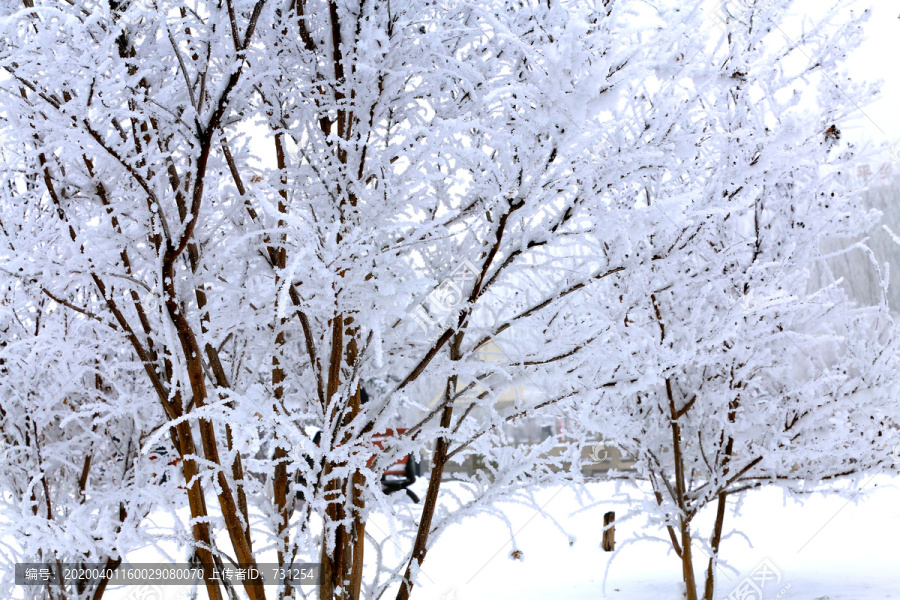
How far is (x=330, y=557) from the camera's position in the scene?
6.72ft

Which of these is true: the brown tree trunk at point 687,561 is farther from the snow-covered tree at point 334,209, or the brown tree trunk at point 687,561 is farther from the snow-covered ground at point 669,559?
the snow-covered tree at point 334,209

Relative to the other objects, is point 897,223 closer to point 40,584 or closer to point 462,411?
point 462,411

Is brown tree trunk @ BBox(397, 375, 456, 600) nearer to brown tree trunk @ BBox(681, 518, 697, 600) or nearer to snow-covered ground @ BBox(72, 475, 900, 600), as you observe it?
snow-covered ground @ BBox(72, 475, 900, 600)

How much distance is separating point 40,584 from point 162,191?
228 cm

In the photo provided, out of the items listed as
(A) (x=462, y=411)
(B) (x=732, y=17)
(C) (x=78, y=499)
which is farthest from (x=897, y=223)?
(C) (x=78, y=499)

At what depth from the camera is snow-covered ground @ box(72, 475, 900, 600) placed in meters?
5.57

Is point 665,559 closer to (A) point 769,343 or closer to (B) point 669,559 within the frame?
(B) point 669,559

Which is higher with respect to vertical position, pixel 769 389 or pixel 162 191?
pixel 162 191

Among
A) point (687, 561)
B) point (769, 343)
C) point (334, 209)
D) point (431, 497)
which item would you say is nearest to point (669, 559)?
point (687, 561)

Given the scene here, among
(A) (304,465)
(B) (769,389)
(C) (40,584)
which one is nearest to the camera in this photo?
(A) (304,465)

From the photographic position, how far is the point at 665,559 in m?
7.42

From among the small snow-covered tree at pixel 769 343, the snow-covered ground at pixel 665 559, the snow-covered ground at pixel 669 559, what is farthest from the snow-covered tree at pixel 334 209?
the snow-covered ground at pixel 669 559

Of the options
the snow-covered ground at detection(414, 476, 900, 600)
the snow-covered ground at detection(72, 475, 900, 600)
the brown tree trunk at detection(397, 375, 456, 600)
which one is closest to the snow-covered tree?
the brown tree trunk at detection(397, 375, 456, 600)

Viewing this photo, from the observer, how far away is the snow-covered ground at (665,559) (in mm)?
5566
